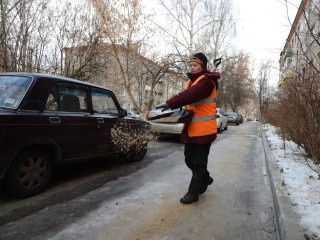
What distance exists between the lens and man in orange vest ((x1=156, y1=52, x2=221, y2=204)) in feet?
11.8

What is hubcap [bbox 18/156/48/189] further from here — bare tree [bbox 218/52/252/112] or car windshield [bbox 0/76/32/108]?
bare tree [bbox 218/52/252/112]

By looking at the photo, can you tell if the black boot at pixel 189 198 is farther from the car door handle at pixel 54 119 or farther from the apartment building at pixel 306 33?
the apartment building at pixel 306 33

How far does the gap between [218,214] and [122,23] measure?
50.7 feet

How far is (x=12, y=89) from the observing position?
411 cm

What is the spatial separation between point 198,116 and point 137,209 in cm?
148

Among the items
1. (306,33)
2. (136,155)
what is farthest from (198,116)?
(306,33)

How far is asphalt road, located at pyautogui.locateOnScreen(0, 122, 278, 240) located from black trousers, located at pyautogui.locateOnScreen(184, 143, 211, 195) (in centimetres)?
27

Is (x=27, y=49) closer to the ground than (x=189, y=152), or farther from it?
farther from it

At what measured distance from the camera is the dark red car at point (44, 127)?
3.74 m

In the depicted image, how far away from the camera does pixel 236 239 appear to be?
297 centimetres

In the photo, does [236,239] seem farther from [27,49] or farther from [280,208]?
[27,49]

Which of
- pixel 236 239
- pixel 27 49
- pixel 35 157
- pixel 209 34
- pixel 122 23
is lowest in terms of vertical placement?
pixel 236 239

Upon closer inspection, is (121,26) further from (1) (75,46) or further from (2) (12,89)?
(2) (12,89)

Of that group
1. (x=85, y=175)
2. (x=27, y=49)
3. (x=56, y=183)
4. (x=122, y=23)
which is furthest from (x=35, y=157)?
(x=122, y=23)
